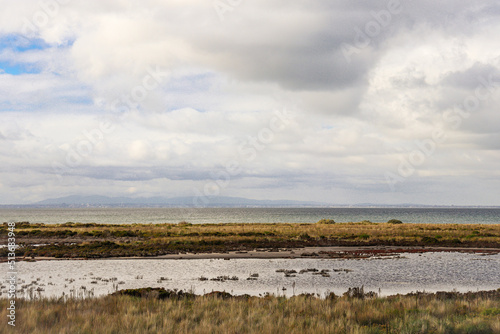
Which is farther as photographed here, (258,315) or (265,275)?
→ (265,275)

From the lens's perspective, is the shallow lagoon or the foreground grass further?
the shallow lagoon

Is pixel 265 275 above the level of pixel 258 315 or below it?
below

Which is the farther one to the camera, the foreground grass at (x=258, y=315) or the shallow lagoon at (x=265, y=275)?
the shallow lagoon at (x=265, y=275)

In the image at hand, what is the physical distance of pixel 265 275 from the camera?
26.6m

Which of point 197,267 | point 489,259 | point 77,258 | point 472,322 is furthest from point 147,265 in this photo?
point 489,259

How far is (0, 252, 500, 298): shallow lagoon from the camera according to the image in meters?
21.6

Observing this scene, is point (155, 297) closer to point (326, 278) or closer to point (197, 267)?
point (326, 278)

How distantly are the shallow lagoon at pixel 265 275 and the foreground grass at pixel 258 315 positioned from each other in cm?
481

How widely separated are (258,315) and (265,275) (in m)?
14.2

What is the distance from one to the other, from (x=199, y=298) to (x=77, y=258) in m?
25.8

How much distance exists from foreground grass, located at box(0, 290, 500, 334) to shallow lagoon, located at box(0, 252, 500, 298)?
4811mm

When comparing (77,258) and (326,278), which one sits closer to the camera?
(326,278)

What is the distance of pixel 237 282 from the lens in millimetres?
23812

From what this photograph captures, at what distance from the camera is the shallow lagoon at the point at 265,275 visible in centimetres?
2159
